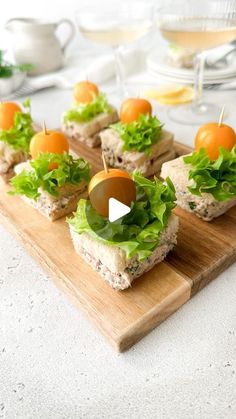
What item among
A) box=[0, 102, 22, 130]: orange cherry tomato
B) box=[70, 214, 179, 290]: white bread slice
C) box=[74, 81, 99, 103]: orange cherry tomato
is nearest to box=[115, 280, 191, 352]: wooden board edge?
box=[70, 214, 179, 290]: white bread slice

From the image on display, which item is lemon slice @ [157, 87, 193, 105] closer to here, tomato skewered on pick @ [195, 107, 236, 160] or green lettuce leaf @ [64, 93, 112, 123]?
green lettuce leaf @ [64, 93, 112, 123]

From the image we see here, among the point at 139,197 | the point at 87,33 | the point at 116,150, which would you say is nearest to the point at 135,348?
the point at 139,197

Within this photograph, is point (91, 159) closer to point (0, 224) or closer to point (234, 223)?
point (0, 224)

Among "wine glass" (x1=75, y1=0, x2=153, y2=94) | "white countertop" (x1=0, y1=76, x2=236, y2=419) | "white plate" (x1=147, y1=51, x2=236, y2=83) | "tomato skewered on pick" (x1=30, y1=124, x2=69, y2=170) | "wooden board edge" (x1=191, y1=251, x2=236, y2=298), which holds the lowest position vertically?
"white countertop" (x1=0, y1=76, x2=236, y2=419)

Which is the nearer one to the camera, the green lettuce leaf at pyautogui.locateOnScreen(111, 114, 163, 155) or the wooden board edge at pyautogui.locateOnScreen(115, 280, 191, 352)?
the wooden board edge at pyautogui.locateOnScreen(115, 280, 191, 352)

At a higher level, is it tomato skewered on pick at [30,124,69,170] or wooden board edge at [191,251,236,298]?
tomato skewered on pick at [30,124,69,170]

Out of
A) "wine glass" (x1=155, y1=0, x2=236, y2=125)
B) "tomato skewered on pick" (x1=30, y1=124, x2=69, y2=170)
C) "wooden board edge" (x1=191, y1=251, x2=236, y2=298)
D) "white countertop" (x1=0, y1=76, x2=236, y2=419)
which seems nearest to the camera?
"white countertop" (x1=0, y1=76, x2=236, y2=419)

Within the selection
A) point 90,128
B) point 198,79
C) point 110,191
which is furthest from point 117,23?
point 110,191

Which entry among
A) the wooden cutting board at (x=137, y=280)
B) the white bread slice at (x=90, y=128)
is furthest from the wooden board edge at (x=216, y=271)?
the white bread slice at (x=90, y=128)
